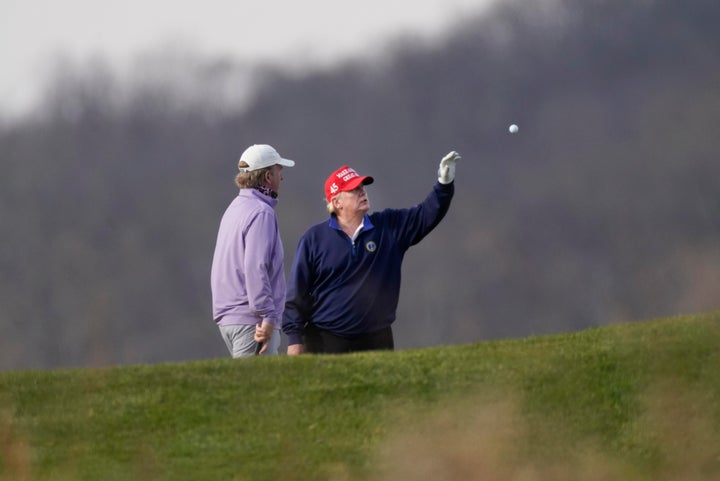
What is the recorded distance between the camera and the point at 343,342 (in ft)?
36.4

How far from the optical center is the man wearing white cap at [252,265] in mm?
10758

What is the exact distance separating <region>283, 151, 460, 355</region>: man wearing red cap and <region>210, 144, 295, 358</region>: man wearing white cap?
12.9 inches

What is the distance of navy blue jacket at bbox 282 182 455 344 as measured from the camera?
11.0m

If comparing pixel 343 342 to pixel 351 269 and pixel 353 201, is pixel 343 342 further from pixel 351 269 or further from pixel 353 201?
pixel 353 201

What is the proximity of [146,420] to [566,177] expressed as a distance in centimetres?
3786

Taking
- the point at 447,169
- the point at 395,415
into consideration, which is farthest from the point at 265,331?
the point at 395,415

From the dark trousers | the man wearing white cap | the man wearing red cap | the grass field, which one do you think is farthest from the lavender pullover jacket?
the grass field

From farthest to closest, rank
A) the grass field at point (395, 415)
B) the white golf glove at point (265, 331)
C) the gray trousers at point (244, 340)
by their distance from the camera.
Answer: the gray trousers at point (244, 340)
the white golf glove at point (265, 331)
the grass field at point (395, 415)

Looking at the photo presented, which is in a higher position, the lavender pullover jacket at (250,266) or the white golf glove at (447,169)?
the white golf glove at (447,169)

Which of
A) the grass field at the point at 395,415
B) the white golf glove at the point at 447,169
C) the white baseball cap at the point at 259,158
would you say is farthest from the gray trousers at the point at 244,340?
the white golf glove at the point at 447,169

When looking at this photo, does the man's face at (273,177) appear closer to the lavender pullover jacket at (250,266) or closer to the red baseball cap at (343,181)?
the lavender pullover jacket at (250,266)

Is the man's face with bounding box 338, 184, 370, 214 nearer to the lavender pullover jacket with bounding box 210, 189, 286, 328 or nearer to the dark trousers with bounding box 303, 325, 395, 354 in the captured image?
the lavender pullover jacket with bounding box 210, 189, 286, 328

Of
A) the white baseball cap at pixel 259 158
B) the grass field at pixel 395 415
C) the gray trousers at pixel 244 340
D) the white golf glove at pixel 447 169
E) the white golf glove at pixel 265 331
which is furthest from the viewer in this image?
the white golf glove at pixel 447 169

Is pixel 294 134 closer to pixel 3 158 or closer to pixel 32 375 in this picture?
pixel 3 158
